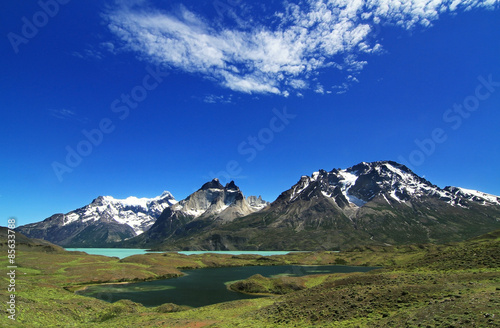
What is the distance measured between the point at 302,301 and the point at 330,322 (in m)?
Answer: 13.6

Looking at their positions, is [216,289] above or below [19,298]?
below

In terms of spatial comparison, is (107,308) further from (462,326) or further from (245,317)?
(462,326)

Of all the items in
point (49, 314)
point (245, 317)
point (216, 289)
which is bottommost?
point (216, 289)

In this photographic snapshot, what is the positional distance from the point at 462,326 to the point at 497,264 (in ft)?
110

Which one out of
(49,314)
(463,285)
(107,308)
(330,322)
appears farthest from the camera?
(107,308)

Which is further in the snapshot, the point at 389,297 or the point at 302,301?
the point at 302,301

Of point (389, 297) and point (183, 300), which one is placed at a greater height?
point (389, 297)

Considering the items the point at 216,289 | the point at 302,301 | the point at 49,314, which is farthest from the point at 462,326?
the point at 216,289

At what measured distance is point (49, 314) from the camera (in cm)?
4759

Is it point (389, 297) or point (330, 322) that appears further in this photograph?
point (389, 297)

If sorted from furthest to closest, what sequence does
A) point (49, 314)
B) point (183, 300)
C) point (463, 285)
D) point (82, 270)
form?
point (82, 270), point (183, 300), point (49, 314), point (463, 285)

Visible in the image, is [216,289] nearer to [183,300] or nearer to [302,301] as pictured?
[183,300]

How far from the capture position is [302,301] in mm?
50156

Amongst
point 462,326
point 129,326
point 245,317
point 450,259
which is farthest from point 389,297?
point 129,326
